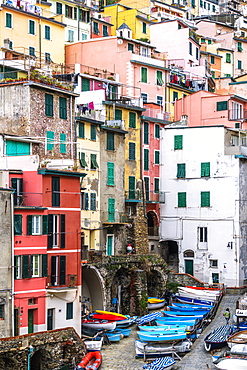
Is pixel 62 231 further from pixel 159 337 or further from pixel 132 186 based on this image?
pixel 132 186

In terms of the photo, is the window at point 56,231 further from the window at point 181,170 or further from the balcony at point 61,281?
the window at point 181,170

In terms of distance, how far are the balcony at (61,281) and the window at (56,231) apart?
6.96 ft

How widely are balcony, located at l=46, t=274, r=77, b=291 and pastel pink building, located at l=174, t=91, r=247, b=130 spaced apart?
1259 inches

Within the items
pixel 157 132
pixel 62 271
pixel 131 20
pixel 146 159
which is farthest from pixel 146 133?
pixel 131 20

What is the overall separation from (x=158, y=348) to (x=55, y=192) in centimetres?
1305

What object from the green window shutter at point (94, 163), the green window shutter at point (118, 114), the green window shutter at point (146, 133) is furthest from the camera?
the green window shutter at point (146, 133)

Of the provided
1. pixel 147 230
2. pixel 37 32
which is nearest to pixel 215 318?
pixel 147 230

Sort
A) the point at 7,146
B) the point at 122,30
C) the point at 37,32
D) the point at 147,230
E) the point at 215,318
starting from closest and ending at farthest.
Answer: the point at 7,146 → the point at 215,318 → the point at 147,230 → the point at 37,32 → the point at 122,30

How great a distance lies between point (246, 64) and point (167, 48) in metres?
21.9

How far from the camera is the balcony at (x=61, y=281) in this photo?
174 feet

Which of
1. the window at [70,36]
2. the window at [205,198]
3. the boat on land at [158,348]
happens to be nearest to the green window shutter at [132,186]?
the window at [205,198]

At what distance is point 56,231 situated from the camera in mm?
54031

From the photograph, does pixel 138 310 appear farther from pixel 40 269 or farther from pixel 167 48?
pixel 167 48

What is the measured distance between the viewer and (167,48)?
3962 inches
